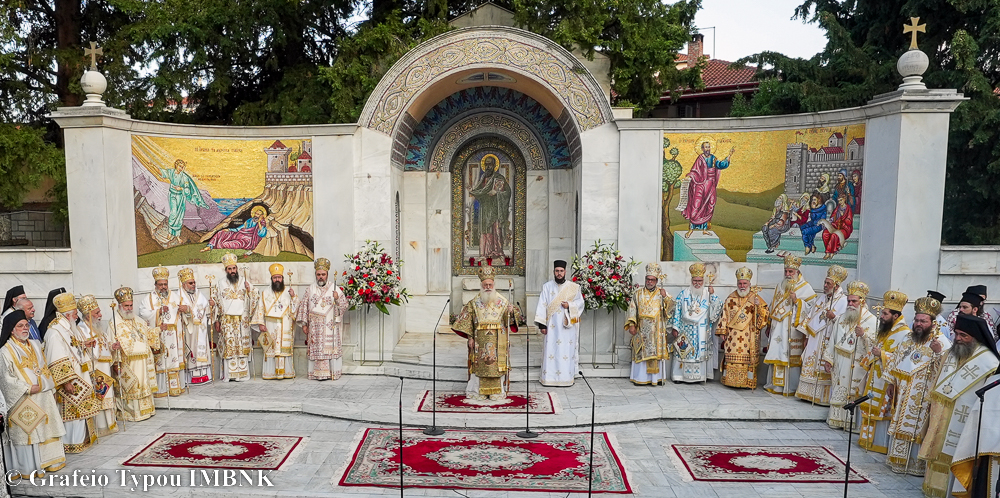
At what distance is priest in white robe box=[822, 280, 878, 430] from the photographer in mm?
8383

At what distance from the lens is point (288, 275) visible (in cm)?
1191

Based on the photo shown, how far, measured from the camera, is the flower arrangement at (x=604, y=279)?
10867mm

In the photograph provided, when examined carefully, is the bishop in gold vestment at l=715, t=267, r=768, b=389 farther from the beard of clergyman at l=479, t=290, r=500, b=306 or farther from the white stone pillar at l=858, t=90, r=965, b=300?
the beard of clergyman at l=479, t=290, r=500, b=306

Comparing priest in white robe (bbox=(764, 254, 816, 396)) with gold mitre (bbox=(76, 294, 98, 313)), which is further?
priest in white robe (bbox=(764, 254, 816, 396))

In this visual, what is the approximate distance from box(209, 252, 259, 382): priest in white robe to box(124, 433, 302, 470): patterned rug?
248cm

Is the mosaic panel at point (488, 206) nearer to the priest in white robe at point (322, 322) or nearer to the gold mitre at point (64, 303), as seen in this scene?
the priest in white robe at point (322, 322)

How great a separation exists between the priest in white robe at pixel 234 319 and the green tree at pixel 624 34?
7419 millimetres

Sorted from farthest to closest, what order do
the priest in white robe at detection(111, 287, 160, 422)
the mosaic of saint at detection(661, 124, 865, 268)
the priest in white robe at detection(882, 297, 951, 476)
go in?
the mosaic of saint at detection(661, 124, 865, 268)
the priest in white robe at detection(111, 287, 160, 422)
the priest in white robe at detection(882, 297, 951, 476)

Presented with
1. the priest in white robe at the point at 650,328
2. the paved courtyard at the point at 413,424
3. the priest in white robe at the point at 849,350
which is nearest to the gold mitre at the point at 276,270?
the paved courtyard at the point at 413,424

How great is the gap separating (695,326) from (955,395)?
4.38 m

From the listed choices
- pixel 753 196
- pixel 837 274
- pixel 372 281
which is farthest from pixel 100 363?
pixel 753 196

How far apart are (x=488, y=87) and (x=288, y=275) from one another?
5516mm

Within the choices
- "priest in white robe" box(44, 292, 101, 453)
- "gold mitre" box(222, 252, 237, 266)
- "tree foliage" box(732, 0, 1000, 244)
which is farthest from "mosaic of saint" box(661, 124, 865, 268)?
"priest in white robe" box(44, 292, 101, 453)

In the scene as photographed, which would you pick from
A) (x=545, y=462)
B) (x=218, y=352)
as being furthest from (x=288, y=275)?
(x=545, y=462)
